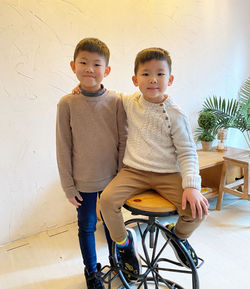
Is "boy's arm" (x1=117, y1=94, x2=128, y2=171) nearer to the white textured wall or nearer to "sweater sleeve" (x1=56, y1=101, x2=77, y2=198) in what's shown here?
"sweater sleeve" (x1=56, y1=101, x2=77, y2=198)

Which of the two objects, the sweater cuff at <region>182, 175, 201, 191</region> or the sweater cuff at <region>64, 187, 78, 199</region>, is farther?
the sweater cuff at <region>64, 187, 78, 199</region>

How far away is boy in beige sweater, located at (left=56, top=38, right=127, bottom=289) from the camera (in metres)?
1.06

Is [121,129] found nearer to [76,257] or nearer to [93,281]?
[93,281]

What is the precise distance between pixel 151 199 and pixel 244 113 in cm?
169

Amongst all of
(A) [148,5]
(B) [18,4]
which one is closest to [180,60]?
(A) [148,5]

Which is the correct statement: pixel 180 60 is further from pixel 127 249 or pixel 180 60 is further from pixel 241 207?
pixel 127 249

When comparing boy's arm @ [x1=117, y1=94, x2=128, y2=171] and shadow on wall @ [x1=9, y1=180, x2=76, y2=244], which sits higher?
boy's arm @ [x1=117, y1=94, x2=128, y2=171]

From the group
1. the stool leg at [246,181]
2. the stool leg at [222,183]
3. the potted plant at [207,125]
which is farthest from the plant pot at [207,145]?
the stool leg at [246,181]

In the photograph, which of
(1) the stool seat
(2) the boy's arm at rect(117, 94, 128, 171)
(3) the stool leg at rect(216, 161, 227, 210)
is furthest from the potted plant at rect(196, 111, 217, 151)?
(1) the stool seat

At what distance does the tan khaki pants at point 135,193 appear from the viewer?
3.05ft

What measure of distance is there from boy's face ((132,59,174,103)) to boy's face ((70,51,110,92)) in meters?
0.17

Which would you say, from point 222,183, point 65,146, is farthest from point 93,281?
point 222,183

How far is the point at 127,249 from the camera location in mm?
1197

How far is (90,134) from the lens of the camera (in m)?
1.08
